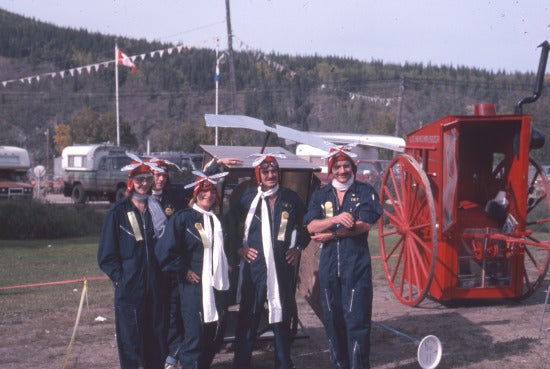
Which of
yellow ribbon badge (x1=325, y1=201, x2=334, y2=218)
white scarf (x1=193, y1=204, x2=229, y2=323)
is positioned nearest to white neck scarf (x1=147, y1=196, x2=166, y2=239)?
white scarf (x1=193, y1=204, x2=229, y2=323)

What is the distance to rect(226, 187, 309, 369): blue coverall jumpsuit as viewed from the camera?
5.54 m

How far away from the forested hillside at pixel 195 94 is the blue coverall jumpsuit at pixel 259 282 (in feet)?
128

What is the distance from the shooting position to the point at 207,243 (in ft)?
17.6

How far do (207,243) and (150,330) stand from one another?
0.77 metres

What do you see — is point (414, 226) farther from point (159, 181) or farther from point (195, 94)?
point (195, 94)

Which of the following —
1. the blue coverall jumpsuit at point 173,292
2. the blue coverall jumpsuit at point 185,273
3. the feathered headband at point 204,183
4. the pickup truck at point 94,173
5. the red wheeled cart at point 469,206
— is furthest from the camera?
the pickup truck at point 94,173

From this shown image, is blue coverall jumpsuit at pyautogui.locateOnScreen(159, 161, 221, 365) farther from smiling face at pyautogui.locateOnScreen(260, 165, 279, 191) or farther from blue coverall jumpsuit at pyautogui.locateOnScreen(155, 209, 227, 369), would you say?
smiling face at pyautogui.locateOnScreen(260, 165, 279, 191)

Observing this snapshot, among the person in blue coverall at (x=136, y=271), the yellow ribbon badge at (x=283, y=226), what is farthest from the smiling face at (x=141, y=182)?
the yellow ribbon badge at (x=283, y=226)

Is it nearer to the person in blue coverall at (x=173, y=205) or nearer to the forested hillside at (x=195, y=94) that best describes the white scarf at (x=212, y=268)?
the person in blue coverall at (x=173, y=205)

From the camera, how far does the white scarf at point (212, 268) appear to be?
5324mm

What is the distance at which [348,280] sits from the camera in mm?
5375

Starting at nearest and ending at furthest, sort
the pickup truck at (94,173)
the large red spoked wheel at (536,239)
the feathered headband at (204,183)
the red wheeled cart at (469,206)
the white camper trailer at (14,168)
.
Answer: the feathered headband at (204,183) < the red wheeled cart at (469,206) < the large red spoked wheel at (536,239) < the white camper trailer at (14,168) < the pickup truck at (94,173)

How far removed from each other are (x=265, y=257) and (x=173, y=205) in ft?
3.50

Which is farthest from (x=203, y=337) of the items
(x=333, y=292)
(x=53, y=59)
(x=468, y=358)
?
(x=53, y=59)
